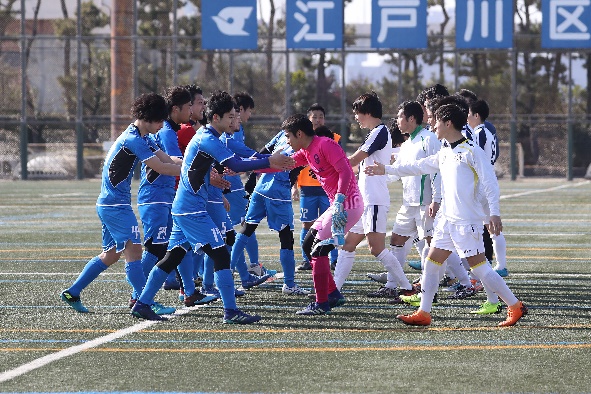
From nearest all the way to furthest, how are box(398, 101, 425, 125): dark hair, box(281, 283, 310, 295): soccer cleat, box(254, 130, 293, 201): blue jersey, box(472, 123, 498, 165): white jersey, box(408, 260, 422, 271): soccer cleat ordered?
box(398, 101, 425, 125): dark hair < box(281, 283, 310, 295): soccer cleat < box(472, 123, 498, 165): white jersey < box(254, 130, 293, 201): blue jersey < box(408, 260, 422, 271): soccer cleat

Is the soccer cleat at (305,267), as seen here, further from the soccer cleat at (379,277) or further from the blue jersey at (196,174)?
the blue jersey at (196,174)

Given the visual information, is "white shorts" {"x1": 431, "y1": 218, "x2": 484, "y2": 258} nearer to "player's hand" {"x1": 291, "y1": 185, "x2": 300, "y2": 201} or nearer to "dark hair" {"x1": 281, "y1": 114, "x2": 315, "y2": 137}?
"dark hair" {"x1": 281, "y1": 114, "x2": 315, "y2": 137}

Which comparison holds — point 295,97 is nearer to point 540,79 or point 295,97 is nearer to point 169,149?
point 540,79

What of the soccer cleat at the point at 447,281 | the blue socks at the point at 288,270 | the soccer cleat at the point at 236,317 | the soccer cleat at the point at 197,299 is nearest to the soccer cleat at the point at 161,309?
the soccer cleat at the point at 197,299

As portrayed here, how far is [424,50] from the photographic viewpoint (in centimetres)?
3753

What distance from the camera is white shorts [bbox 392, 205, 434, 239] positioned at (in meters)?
10.4

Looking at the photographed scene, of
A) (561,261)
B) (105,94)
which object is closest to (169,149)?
(561,261)

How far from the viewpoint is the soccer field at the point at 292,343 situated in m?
6.68

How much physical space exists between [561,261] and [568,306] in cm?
385

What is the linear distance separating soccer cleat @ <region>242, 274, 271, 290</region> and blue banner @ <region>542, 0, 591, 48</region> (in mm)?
27312

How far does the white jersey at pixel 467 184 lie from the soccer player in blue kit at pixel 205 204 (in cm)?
134

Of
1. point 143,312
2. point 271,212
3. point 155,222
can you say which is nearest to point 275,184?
point 271,212

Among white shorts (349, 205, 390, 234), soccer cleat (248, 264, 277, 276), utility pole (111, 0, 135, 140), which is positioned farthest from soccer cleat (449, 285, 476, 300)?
utility pole (111, 0, 135, 140)

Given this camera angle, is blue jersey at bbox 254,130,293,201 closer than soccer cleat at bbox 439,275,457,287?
No
